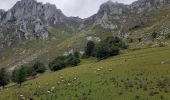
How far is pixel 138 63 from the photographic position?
8256 cm

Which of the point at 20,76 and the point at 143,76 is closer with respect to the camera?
the point at 143,76

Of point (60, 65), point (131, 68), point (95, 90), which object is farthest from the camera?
point (60, 65)

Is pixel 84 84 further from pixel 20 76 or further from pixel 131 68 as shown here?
pixel 20 76

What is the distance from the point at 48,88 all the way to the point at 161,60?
91.0 feet

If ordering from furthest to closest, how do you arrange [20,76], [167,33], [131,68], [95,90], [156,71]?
[167,33]
[20,76]
[131,68]
[156,71]
[95,90]

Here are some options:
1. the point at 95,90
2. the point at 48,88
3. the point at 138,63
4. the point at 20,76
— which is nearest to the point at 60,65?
the point at 20,76

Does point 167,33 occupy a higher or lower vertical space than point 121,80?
higher

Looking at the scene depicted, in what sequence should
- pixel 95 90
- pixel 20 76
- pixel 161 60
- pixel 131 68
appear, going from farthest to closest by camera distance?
pixel 20 76, pixel 161 60, pixel 131 68, pixel 95 90

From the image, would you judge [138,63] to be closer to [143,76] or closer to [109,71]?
[109,71]

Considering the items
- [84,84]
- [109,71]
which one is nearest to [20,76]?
[109,71]

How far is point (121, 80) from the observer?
6225cm

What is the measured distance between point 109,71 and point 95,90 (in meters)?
21.5

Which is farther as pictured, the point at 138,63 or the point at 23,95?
the point at 138,63

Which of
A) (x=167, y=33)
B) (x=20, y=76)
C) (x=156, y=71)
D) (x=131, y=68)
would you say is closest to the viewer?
(x=156, y=71)
